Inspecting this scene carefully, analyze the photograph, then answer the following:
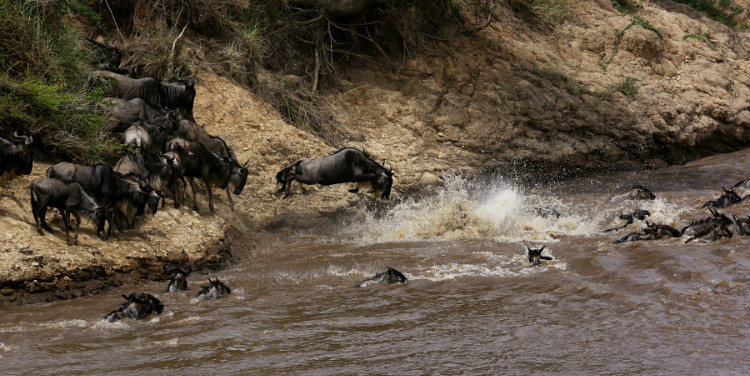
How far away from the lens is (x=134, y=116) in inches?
457

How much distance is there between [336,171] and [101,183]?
13.2 feet

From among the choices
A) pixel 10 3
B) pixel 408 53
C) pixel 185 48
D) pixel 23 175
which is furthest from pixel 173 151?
pixel 408 53

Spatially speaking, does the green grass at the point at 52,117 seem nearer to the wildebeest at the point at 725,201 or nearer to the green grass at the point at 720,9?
the wildebeest at the point at 725,201

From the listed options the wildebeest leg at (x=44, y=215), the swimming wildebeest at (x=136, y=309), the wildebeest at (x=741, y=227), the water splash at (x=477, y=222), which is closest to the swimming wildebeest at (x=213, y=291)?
the swimming wildebeest at (x=136, y=309)

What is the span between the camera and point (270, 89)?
15352 mm

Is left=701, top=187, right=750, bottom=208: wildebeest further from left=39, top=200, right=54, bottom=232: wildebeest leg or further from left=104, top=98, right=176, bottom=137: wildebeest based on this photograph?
left=39, top=200, right=54, bottom=232: wildebeest leg

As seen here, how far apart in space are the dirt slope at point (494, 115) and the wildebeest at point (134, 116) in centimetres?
141

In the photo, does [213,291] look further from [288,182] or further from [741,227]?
[741,227]

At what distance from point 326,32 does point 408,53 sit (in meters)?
2.11

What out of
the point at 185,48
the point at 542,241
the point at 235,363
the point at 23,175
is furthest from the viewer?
the point at 185,48

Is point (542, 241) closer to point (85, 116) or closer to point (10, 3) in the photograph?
point (85, 116)

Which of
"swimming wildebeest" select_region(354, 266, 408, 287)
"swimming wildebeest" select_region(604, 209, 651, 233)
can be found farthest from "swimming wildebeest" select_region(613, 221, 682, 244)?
"swimming wildebeest" select_region(354, 266, 408, 287)

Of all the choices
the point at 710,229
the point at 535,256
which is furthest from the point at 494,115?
the point at 535,256

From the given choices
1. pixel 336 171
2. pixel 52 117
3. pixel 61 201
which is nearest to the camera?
pixel 61 201
